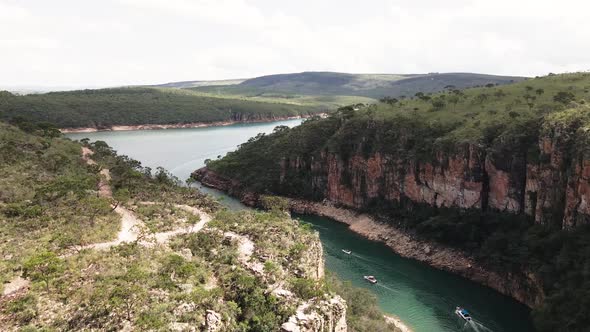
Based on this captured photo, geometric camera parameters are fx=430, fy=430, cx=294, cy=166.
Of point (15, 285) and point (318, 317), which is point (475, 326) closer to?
point (318, 317)

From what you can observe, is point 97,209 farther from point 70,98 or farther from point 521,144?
point 70,98

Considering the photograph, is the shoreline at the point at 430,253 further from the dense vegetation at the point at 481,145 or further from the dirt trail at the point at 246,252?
the dirt trail at the point at 246,252

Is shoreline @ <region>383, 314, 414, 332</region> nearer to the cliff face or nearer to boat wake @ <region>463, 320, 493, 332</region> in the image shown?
boat wake @ <region>463, 320, 493, 332</region>

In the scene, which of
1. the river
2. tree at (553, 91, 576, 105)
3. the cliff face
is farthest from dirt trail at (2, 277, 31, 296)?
tree at (553, 91, 576, 105)

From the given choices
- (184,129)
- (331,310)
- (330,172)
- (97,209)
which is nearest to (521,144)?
(330,172)

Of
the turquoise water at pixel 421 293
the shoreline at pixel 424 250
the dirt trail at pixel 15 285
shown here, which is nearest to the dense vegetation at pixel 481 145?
the shoreline at pixel 424 250
